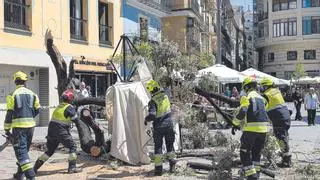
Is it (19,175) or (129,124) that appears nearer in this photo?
(19,175)

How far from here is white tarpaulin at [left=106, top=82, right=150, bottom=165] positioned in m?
11.9

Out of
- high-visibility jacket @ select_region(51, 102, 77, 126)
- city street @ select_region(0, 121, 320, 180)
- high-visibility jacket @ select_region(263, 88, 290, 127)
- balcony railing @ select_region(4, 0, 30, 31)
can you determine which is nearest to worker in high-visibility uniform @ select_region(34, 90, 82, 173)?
high-visibility jacket @ select_region(51, 102, 77, 126)

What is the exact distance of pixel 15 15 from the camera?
2155 cm

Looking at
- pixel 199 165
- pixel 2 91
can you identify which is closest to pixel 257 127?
pixel 199 165

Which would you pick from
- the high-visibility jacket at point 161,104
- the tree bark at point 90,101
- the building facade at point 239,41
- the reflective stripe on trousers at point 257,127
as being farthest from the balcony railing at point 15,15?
the building facade at point 239,41

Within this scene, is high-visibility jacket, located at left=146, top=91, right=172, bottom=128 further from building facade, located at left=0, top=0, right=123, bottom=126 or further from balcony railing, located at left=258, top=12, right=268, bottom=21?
balcony railing, located at left=258, top=12, right=268, bottom=21

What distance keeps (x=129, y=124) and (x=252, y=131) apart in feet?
10.7

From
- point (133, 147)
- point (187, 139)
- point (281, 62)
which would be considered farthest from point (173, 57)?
point (281, 62)

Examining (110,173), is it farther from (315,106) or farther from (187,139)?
(315,106)

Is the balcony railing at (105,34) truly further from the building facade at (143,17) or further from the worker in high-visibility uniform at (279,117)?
Result: the worker in high-visibility uniform at (279,117)

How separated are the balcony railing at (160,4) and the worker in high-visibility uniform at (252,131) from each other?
22.5 metres

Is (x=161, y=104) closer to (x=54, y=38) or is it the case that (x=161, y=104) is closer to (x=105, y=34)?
(x=54, y=38)

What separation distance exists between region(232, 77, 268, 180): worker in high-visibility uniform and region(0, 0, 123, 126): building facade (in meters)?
12.6

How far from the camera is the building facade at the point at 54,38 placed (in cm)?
2109
